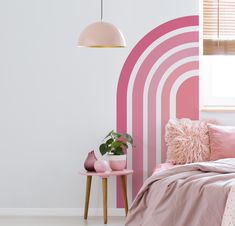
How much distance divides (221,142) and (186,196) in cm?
130

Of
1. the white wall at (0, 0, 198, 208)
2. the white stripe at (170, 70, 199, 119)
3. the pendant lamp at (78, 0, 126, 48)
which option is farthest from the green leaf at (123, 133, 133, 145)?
the pendant lamp at (78, 0, 126, 48)

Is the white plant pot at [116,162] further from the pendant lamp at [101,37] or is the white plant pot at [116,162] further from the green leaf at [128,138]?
the pendant lamp at [101,37]

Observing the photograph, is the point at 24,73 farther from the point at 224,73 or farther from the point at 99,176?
the point at 224,73

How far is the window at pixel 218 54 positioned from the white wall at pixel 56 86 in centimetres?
40

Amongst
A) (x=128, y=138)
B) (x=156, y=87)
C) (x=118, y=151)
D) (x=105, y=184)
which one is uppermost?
(x=156, y=87)

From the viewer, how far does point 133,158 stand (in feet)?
19.4

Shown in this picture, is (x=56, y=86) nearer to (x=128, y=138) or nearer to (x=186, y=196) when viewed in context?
(x=128, y=138)

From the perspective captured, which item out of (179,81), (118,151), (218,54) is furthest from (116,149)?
(218,54)

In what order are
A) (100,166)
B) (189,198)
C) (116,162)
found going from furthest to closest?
(116,162)
(100,166)
(189,198)

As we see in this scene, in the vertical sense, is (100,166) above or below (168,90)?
below

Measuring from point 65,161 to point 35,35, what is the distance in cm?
111

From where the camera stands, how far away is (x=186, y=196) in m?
4.34

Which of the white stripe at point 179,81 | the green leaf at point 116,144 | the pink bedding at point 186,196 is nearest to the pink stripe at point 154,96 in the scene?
the white stripe at point 179,81

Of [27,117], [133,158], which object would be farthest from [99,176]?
[27,117]
